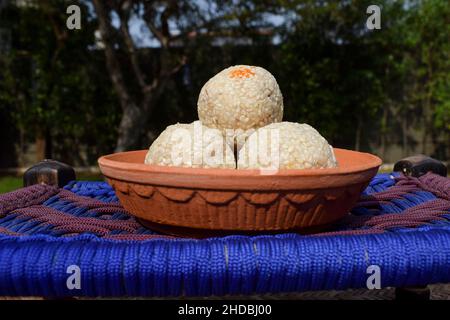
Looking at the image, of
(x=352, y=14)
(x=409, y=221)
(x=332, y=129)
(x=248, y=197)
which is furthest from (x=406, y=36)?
(x=248, y=197)

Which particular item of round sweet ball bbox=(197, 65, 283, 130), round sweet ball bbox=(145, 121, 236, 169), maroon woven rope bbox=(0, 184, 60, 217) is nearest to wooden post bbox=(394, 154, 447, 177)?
round sweet ball bbox=(197, 65, 283, 130)

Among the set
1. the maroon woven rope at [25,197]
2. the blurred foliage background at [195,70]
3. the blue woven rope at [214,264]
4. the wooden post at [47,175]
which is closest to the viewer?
the blue woven rope at [214,264]

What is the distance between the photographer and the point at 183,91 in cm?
537

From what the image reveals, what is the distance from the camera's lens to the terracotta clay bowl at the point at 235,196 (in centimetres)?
88

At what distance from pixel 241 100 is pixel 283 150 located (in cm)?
19

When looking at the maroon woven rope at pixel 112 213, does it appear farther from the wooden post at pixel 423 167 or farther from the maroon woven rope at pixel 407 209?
the wooden post at pixel 423 167

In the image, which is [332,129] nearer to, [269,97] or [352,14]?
[352,14]

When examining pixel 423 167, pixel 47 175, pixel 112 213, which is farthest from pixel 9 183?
pixel 423 167

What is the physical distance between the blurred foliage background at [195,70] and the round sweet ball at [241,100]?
383 cm

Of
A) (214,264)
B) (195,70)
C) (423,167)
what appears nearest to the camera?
(214,264)

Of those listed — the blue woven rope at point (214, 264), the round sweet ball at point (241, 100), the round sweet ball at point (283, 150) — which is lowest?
the blue woven rope at point (214, 264)

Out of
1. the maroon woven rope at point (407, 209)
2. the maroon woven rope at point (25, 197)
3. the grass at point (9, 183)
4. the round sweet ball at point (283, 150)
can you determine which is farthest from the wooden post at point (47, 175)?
the grass at point (9, 183)

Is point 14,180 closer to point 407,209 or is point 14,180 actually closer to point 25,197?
point 25,197

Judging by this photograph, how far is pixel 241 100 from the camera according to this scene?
41.8 inches
